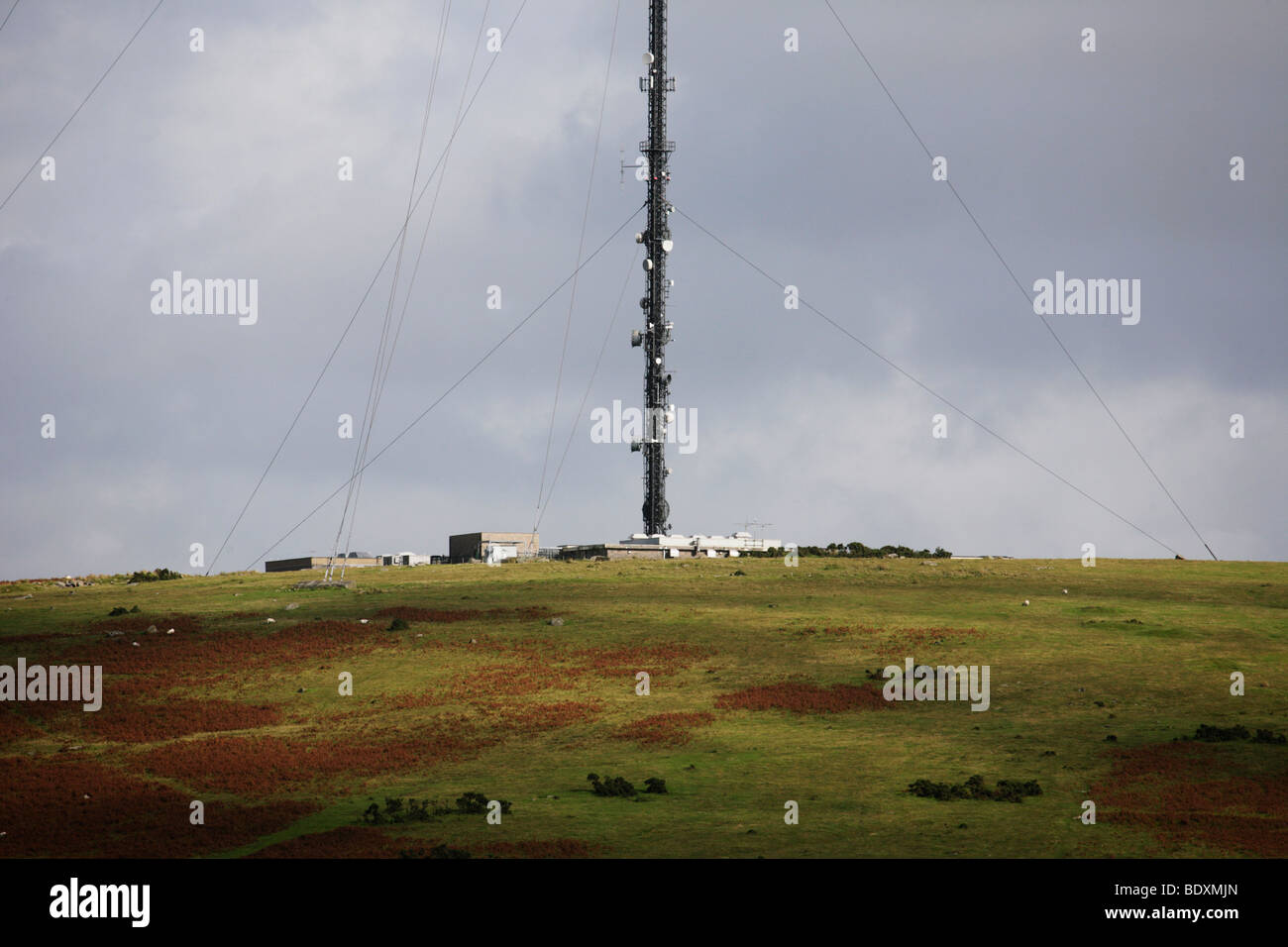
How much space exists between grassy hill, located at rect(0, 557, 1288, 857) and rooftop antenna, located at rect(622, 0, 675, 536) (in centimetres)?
3130

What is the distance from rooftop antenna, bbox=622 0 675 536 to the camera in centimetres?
10350

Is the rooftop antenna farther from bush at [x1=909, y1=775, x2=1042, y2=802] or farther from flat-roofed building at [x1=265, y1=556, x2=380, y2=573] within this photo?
bush at [x1=909, y1=775, x2=1042, y2=802]

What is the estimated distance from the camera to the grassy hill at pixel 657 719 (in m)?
31.1

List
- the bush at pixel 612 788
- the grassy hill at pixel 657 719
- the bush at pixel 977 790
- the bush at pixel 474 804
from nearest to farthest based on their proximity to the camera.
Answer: the grassy hill at pixel 657 719 < the bush at pixel 474 804 < the bush at pixel 977 790 < the bush at pixel 612 788

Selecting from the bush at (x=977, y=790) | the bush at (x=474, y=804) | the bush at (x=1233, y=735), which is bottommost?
the bush at (x=474, y=804)

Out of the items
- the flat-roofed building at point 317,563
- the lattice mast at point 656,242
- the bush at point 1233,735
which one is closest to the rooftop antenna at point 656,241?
Answer: the lattice mast at point 656,242

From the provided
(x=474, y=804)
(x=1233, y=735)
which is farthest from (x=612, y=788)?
(x=1233, y=735)

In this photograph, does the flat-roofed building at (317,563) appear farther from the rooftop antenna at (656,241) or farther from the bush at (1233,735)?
the bush at (1233,735)

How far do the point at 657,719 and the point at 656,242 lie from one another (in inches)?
2603

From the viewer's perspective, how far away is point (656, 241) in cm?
10381

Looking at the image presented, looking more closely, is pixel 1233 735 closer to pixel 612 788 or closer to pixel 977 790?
pixel 977 790

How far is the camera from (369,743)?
41938 mm

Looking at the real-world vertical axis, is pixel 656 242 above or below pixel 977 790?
above

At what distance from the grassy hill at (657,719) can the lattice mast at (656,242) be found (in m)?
31.2
